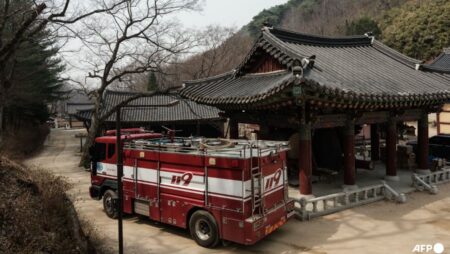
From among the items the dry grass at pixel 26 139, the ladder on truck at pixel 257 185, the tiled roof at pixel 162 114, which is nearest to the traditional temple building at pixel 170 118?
the tiled roof at pixel 162 114

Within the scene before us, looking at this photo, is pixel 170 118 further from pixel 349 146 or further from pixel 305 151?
pixel 305 151

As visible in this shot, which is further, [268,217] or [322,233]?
[322,233]

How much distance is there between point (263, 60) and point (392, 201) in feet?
24.7

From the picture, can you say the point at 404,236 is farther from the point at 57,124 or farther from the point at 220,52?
the point at 57,124

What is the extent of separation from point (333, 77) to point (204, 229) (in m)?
7.38

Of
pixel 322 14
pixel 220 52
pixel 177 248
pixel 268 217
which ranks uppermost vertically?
pixel 322 14

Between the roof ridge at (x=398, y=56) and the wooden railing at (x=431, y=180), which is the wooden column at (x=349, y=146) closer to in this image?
the wooden railing at (x=431, y=180)

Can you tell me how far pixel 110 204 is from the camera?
13.2 meters

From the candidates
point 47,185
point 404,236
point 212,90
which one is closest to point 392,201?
point 404,236

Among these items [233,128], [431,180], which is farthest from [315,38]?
[431,180]

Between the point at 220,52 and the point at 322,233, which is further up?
the point at 220,52

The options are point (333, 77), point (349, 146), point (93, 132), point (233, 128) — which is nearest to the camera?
point (333, 77)

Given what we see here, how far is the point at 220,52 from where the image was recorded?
58.3 meters

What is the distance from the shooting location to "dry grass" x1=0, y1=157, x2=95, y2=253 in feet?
23.1
